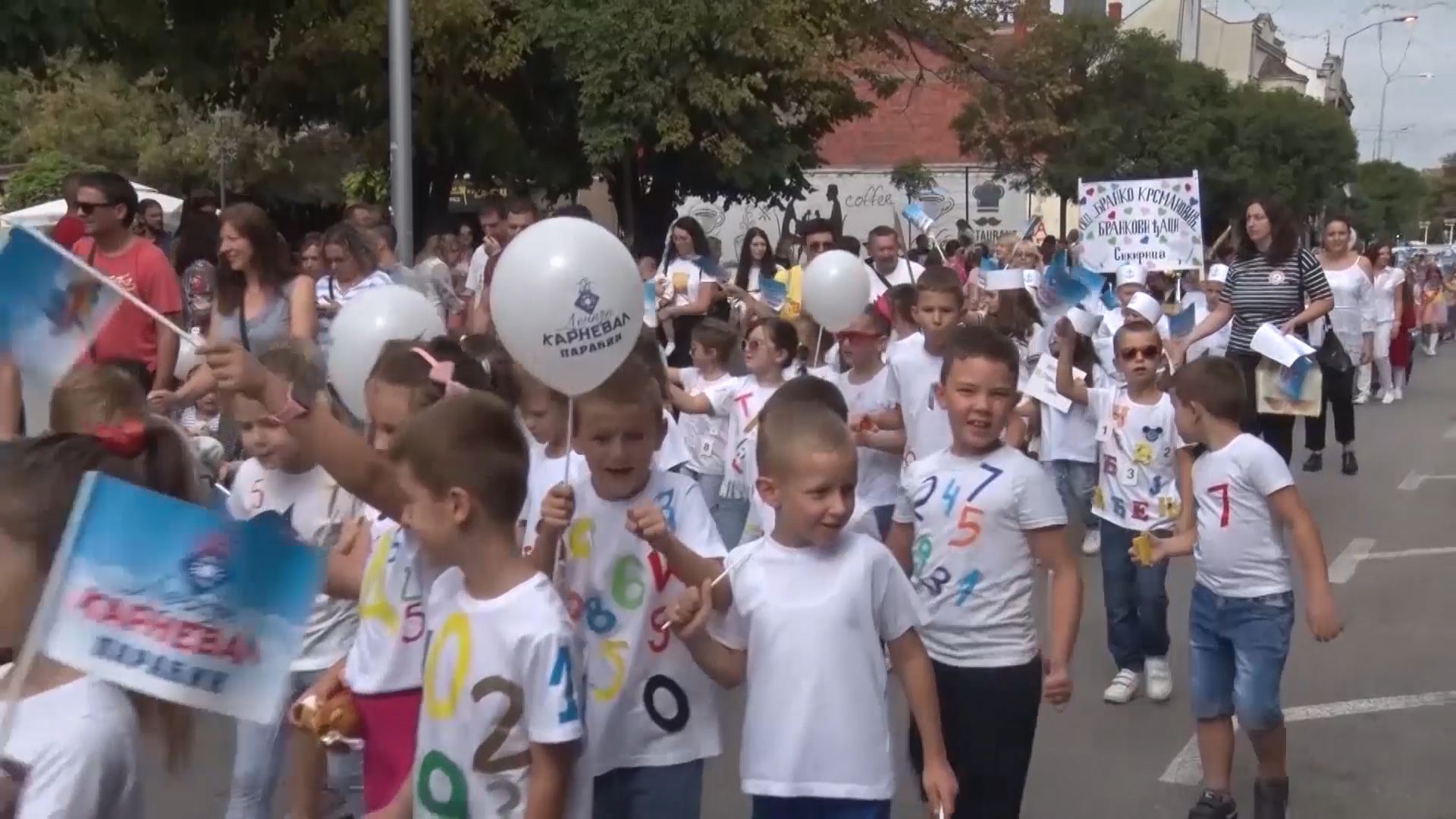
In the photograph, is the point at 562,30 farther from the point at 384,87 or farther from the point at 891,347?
the point at 891,347

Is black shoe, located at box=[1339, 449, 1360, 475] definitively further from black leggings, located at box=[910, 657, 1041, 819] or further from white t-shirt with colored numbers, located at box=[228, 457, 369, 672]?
white t-shirt with colored numbers, located at box=[228, 457, 369, 672]

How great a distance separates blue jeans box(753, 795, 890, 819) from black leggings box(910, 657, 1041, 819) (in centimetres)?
62

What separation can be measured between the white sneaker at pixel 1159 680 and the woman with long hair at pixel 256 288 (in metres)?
3.49

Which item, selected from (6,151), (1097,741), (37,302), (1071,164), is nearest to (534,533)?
(37,302)

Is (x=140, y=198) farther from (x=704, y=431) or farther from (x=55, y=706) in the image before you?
(x=55, y=706)

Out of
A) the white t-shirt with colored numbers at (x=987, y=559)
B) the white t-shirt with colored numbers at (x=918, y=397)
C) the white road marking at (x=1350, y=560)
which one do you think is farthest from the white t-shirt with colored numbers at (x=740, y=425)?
the white road marking at (x=1350, y=560)

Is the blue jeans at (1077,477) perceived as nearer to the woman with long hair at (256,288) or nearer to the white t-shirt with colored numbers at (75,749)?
the woman with long hair at (256,288)

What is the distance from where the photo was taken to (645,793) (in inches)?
138

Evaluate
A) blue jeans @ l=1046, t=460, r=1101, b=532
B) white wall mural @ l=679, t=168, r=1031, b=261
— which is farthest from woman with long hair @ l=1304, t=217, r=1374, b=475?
white wall mural @ l=679, t=168, r=1031, b=261

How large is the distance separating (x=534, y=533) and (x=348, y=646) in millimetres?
723

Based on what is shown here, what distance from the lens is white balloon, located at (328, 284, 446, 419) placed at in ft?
13.7

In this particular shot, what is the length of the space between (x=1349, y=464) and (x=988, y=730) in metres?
9.22

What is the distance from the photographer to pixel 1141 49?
4091 centimetres

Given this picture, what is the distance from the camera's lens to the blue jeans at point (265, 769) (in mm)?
3979
